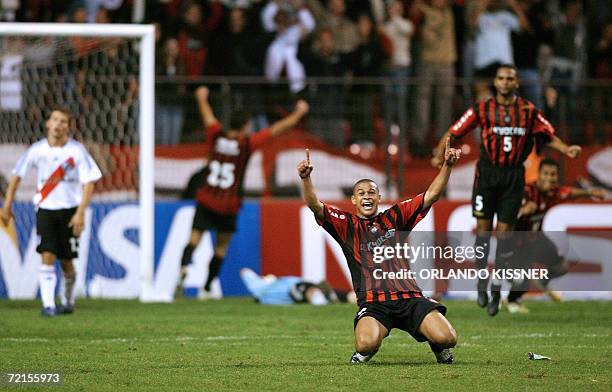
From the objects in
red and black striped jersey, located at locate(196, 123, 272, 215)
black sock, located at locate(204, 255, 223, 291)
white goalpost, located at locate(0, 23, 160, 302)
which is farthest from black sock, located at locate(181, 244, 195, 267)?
white goalpost, located at locate(0, 23, 160, 302)

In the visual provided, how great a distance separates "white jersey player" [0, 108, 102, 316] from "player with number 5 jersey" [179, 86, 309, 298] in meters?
2.80

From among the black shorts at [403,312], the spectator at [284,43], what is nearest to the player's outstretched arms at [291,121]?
the spectator at [284,43]

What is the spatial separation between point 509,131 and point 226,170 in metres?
4.77

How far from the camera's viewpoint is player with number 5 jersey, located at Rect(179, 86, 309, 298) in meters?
15.4

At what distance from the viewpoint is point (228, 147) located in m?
15.5

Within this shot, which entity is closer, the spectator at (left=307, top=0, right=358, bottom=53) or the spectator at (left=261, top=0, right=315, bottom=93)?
the spectator at (left=261, top=0, right=315, bottom=93)

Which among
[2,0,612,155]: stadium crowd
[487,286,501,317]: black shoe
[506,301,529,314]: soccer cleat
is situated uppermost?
[2,0,612,155]: stadium crowd

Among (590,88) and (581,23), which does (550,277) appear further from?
(581,23)

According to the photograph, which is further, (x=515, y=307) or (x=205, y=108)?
(x=205, y=108)

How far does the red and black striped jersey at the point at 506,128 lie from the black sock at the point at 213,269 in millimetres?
4518

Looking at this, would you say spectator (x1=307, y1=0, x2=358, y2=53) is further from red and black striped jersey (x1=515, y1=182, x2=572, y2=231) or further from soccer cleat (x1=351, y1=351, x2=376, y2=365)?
soccer cleat (x1=351, y1=351, x2=376, y2=365)

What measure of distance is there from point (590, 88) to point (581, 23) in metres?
2.64

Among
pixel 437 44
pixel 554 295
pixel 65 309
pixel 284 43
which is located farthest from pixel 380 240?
pixel 437 44

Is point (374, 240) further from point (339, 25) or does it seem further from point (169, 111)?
point (339, 25)
